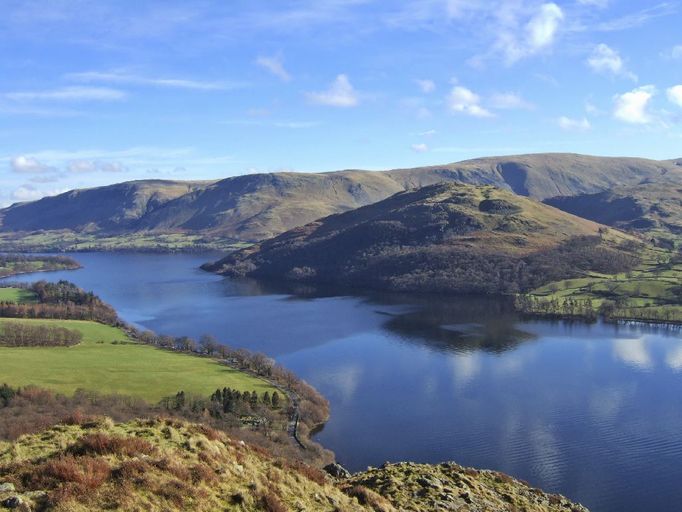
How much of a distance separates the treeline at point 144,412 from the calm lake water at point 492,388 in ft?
21.5

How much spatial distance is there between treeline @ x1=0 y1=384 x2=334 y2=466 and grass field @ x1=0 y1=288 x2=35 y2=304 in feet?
342

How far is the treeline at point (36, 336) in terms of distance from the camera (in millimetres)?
115438

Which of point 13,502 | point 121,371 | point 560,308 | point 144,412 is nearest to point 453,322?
point 560,308

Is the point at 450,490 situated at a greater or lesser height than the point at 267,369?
greater

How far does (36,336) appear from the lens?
118312 mm

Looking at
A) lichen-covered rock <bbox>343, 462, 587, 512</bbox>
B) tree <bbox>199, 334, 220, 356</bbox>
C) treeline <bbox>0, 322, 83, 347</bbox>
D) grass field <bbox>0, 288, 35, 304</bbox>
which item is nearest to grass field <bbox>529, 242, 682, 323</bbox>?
tree <bbox>199, 334, 220, 356</bbox>

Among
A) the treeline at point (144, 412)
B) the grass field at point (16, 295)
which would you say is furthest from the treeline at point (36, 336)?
the grass field at point (16, 295)

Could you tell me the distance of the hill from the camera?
58.0ft

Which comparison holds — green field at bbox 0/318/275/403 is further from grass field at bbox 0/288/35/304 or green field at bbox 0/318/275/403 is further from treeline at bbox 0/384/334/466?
grass field at bbox 0/288/35/304

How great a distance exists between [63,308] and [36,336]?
125 ft

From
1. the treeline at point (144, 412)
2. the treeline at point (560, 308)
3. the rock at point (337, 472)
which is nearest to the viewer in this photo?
the rock at point (337, 472)

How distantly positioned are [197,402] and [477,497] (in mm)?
53744

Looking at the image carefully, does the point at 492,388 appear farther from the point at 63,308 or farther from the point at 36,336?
the point at 63,308

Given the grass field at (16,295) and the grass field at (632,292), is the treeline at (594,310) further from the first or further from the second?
the grass field at (16,295)
